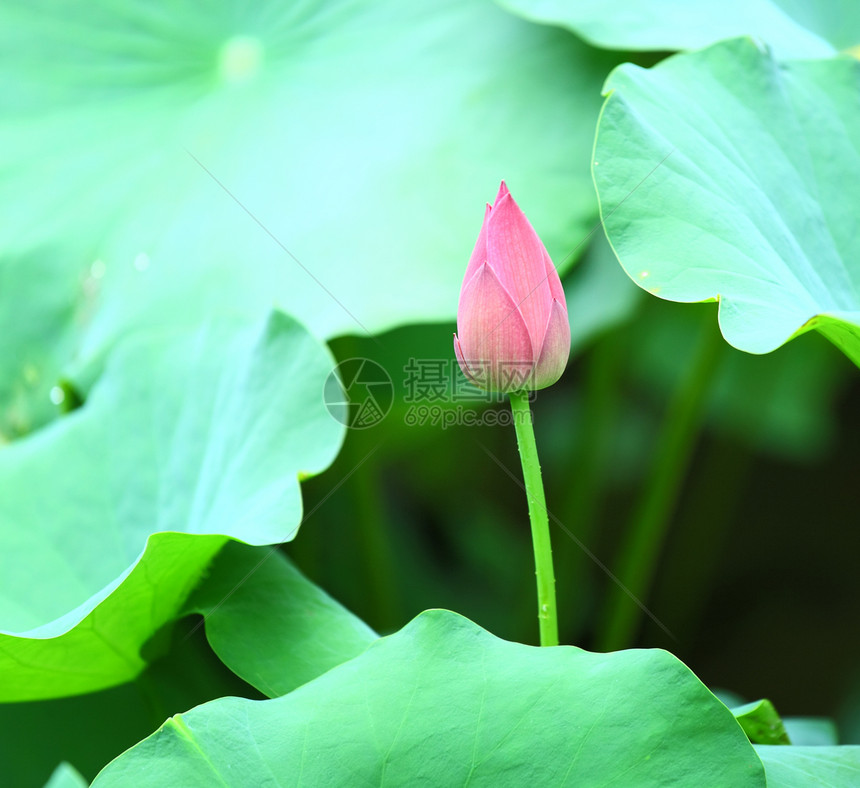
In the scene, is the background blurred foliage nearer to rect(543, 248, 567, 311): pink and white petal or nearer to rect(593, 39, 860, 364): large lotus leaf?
rect(593, 39, 860, 364): large lotus leaf

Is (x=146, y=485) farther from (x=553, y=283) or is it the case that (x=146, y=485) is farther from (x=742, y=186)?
(x=742, y=186)

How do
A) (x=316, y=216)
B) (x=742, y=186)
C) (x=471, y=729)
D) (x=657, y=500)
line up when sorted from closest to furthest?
(x=471, y=729) → (x=742, y=186) → (x=316, y=216) → (x=657, y=500)

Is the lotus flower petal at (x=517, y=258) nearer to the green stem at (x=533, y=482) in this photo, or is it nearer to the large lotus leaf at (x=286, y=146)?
the green stem at (x=533, y=482)

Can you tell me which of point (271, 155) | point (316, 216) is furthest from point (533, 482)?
point (271, 155)

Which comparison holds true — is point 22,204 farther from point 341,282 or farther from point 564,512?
point 564,512

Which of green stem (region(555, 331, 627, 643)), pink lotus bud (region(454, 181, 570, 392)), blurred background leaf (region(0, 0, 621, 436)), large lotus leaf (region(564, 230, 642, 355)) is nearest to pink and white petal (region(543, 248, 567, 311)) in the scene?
pink lotus bud (region(454, 181, 570, 392))

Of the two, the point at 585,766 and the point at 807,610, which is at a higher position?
the point at 585,766

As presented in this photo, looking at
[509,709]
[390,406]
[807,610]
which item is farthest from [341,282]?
[807,610]
